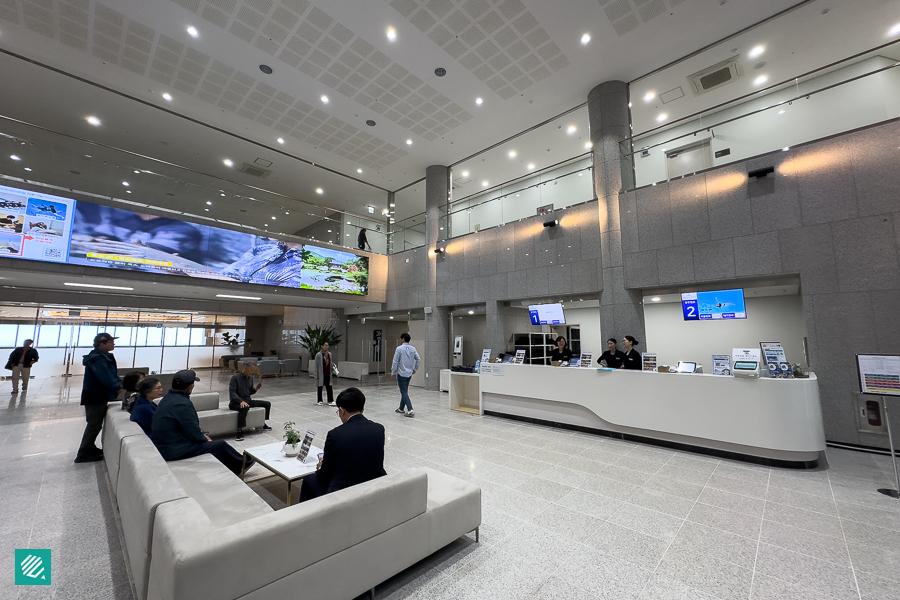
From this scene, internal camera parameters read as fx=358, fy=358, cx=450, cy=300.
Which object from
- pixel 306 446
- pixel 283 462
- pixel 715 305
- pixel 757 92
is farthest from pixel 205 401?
pixel 757 92

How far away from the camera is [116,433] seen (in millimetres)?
3371

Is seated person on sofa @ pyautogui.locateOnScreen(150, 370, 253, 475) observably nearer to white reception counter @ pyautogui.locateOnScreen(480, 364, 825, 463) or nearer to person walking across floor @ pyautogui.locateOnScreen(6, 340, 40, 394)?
white reception counter @ pyautogui.locateOnScreen(480, 364, 825, 463)

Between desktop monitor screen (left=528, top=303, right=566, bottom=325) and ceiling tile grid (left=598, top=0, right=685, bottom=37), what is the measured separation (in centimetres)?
565

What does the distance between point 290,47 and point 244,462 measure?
24.4 feet

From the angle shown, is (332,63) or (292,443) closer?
(292,443)

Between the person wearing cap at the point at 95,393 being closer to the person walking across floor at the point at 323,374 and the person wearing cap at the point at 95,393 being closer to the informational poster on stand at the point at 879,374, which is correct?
the person walking across floor at the point at 323,374

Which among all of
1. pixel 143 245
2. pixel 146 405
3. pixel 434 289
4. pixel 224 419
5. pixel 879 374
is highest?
pixel 143 245

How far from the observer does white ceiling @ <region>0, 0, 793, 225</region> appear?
6266 mm

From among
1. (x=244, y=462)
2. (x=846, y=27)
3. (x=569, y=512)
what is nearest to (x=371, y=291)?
(x=244, y=462)

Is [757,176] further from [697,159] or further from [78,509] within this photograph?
[78,509]

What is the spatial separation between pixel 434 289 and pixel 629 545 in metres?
9.24

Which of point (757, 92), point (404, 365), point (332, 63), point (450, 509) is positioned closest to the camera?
point (450, 509)

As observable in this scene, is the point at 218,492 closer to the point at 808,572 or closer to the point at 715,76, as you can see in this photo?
the point at 808,572

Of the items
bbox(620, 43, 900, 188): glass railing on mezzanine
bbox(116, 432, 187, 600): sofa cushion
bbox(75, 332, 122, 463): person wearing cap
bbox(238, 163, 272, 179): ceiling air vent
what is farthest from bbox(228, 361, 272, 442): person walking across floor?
bbox(238, 163, 272, 179): ceiling air vent
